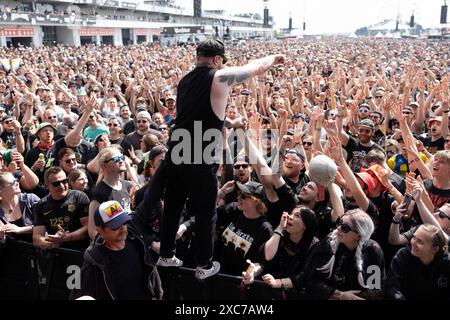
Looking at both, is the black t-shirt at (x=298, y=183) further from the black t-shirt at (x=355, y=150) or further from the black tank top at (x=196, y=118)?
the black tank top at (x=196, y=118)

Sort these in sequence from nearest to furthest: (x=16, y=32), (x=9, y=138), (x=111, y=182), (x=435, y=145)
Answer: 1. (x=111, y=182)
2. (x=435, y=145)
3. (x=9, y=138)
4. (x=16, y=32)

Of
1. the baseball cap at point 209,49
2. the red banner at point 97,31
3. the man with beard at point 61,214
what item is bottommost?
the man with beard at point 61,214

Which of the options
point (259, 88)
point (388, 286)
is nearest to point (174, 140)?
point (388, 286)

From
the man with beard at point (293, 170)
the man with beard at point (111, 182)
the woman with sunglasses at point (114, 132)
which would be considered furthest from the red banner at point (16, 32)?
the man with beard at point (293, 170)

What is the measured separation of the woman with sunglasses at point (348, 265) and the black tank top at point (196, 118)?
1000 millimetres

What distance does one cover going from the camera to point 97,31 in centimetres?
5053

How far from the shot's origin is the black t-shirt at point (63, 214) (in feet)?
12.6

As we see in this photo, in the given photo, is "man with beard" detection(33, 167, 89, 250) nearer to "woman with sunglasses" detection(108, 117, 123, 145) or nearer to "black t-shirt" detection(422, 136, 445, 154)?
"woman with sunglasses" detection(108, 117, 123, 145)

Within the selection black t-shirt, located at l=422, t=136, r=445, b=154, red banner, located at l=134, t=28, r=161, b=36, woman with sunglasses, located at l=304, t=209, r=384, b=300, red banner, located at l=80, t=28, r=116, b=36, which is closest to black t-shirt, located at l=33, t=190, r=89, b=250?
woman with sunglasses, located at l=304, t=209, r=384, b=300

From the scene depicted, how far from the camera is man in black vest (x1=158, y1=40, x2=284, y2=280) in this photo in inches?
112

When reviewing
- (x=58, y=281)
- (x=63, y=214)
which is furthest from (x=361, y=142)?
(x=58, y=281)

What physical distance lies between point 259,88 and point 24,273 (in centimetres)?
736

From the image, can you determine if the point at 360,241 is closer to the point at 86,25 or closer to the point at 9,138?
the point at 9,138

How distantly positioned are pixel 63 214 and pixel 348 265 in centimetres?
239
